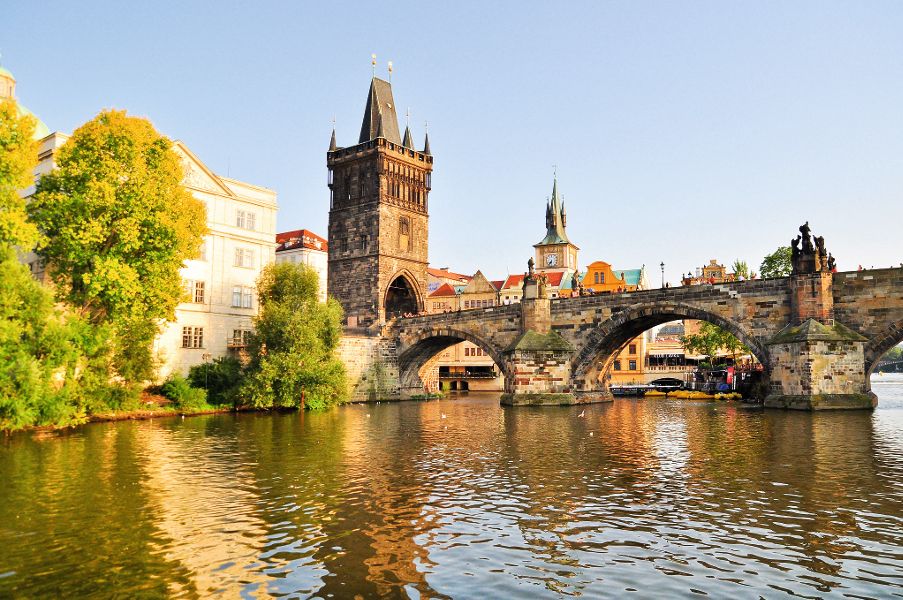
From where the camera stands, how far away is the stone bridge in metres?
37.0

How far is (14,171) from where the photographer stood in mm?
26609

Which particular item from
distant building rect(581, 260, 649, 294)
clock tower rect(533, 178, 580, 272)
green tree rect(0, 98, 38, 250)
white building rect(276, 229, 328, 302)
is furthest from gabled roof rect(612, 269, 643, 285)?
green tree rect(0, 98, 38, 250)

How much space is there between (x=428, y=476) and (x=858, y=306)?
1197 inches

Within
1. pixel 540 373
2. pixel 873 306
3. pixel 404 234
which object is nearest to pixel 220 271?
pixel 540 373

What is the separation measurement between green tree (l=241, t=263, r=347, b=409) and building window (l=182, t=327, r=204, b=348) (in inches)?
151

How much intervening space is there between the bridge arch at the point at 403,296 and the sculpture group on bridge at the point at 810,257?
132 ft

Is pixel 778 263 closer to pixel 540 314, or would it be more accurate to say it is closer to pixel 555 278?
pixel 540 314

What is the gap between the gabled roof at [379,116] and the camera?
73688 mm

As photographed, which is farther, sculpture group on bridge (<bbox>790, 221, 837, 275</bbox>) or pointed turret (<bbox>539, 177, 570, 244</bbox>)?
pointed turret (<bbox>539, 177, 570, 244</bbox>)

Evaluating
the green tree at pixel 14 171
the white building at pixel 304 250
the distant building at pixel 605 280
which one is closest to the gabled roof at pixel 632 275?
the distant building at pixel 605 280

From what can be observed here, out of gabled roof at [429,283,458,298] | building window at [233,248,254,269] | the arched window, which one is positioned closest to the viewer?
building window at [233,248,254,269]

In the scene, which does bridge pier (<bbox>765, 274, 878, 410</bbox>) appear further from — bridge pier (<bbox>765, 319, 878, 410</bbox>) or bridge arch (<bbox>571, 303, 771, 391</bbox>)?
bridge arch (<bbox>571, 303, 771, 391</bbox>)

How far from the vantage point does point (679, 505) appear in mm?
14180

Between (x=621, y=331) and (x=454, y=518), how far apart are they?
125 ft
